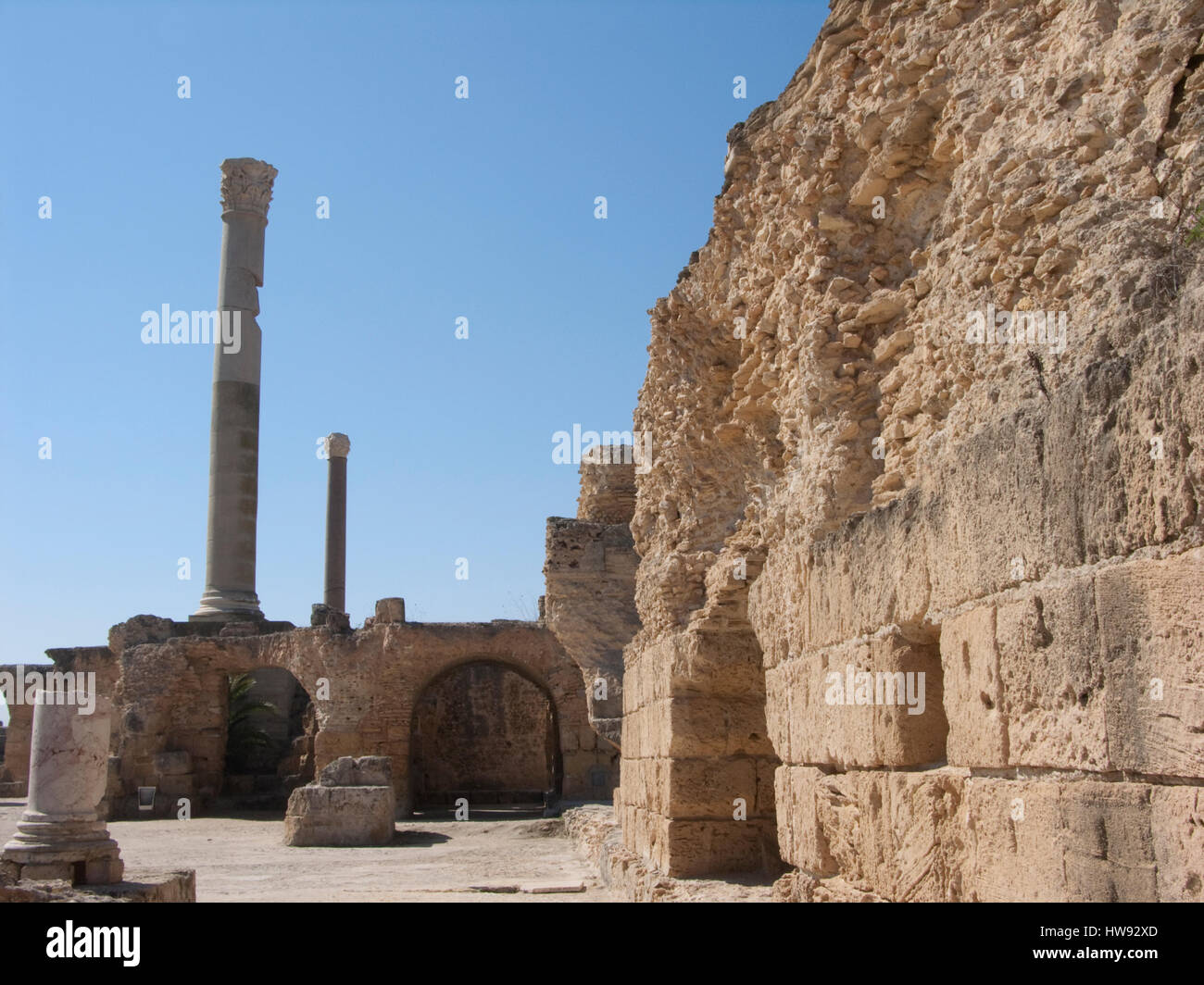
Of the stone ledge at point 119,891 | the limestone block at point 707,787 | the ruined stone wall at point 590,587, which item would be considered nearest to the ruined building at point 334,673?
the ruined stone wall at point 590,587

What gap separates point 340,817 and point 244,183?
53.5 ft

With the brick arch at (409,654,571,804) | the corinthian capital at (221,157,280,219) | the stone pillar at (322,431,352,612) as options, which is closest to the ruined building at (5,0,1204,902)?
the brick arch at (409,654,571,804)

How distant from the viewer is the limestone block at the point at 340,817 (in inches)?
595

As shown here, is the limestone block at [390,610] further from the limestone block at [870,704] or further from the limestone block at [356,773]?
the limestone block at [870,704]

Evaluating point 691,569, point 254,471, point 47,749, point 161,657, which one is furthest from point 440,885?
point 254,471

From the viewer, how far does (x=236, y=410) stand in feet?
84.2

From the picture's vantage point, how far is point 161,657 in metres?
21.7

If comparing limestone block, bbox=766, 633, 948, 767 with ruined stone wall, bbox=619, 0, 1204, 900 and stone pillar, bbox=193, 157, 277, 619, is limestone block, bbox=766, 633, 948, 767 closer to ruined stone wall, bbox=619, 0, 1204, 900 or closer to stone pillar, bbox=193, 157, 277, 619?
ruined stone wall, bbox=619, 0, 1204, 900

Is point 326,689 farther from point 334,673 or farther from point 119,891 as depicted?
point 119,891

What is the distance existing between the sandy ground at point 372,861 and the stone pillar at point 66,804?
67 cm

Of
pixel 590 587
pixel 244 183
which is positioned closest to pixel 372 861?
pixel 590 587

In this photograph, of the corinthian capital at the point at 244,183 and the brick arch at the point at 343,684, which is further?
the corinthian capital at the point at 244,183

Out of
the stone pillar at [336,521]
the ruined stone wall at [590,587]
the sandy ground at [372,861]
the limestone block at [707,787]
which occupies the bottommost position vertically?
the sandy ground at [372,861]

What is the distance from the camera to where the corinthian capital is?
26.3 m
